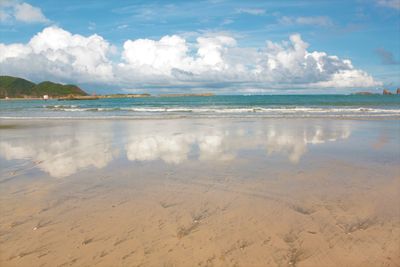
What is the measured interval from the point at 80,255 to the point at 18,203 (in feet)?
9.49

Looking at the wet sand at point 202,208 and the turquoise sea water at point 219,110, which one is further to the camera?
the turquoise sea water at point 219,110

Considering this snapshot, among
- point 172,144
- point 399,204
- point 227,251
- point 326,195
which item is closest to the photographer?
point 227,251

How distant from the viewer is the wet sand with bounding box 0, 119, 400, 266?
4.54m

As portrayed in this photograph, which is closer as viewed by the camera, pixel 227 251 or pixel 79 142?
pixel 227 251

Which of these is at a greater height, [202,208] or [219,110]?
[219,110]

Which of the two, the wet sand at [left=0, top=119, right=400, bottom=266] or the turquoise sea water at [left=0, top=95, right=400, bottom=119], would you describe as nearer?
the wet sand at [left=0, top=119, right=400, bottom=266]

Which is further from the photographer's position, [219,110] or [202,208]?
[219,110]

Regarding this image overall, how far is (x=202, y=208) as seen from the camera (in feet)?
20.2

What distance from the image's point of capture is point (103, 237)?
16.5ft

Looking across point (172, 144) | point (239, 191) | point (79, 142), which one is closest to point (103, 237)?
point (239, 191)

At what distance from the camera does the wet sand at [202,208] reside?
4543 mm

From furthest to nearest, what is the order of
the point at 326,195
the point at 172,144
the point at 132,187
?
the point at 172,144 < the point at 132,187 < the point at 326,195

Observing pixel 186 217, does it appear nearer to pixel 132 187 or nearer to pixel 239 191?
pixel 239 191

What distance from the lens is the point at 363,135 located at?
53.7ft
